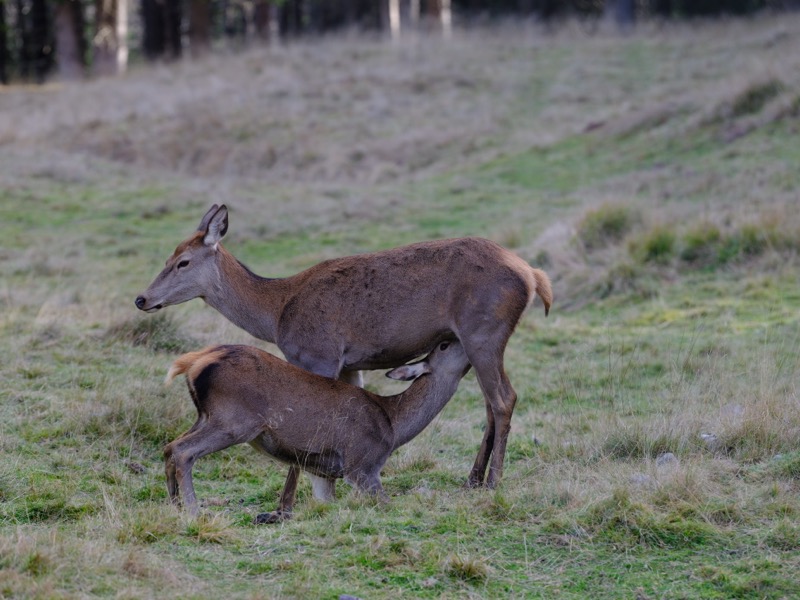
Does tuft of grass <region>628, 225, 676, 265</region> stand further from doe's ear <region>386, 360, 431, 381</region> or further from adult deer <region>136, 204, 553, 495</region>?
doe's ear <region>386, 360, 431, 381</region>

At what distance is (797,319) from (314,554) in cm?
701

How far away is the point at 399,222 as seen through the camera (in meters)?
16.8

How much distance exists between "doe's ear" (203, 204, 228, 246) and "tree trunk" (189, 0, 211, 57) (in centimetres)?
2944

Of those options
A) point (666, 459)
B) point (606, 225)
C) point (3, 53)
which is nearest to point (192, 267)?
point (666, 459)

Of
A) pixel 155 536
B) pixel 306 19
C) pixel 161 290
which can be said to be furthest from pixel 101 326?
pixel 306 19

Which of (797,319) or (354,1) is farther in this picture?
(354,1)

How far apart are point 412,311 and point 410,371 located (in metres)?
0.42

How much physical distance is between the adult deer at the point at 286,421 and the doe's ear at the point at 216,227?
4.72ft

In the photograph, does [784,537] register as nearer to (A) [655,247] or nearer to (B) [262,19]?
(A) [655,247]

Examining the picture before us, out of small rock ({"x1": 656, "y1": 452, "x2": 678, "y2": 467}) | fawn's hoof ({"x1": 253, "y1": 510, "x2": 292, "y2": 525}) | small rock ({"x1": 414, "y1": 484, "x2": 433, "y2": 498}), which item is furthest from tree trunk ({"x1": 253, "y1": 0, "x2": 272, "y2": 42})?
fawn's hoof ({"x1": 253, "y1": 510, "x2": 292, "y2": 525})

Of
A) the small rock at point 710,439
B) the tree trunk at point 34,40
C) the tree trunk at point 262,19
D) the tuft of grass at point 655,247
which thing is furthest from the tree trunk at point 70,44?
the small rock at point 710,439

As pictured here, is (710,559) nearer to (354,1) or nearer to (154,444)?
(154,444)

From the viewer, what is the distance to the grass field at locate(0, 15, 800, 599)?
214 inches

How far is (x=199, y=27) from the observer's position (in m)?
36.7
